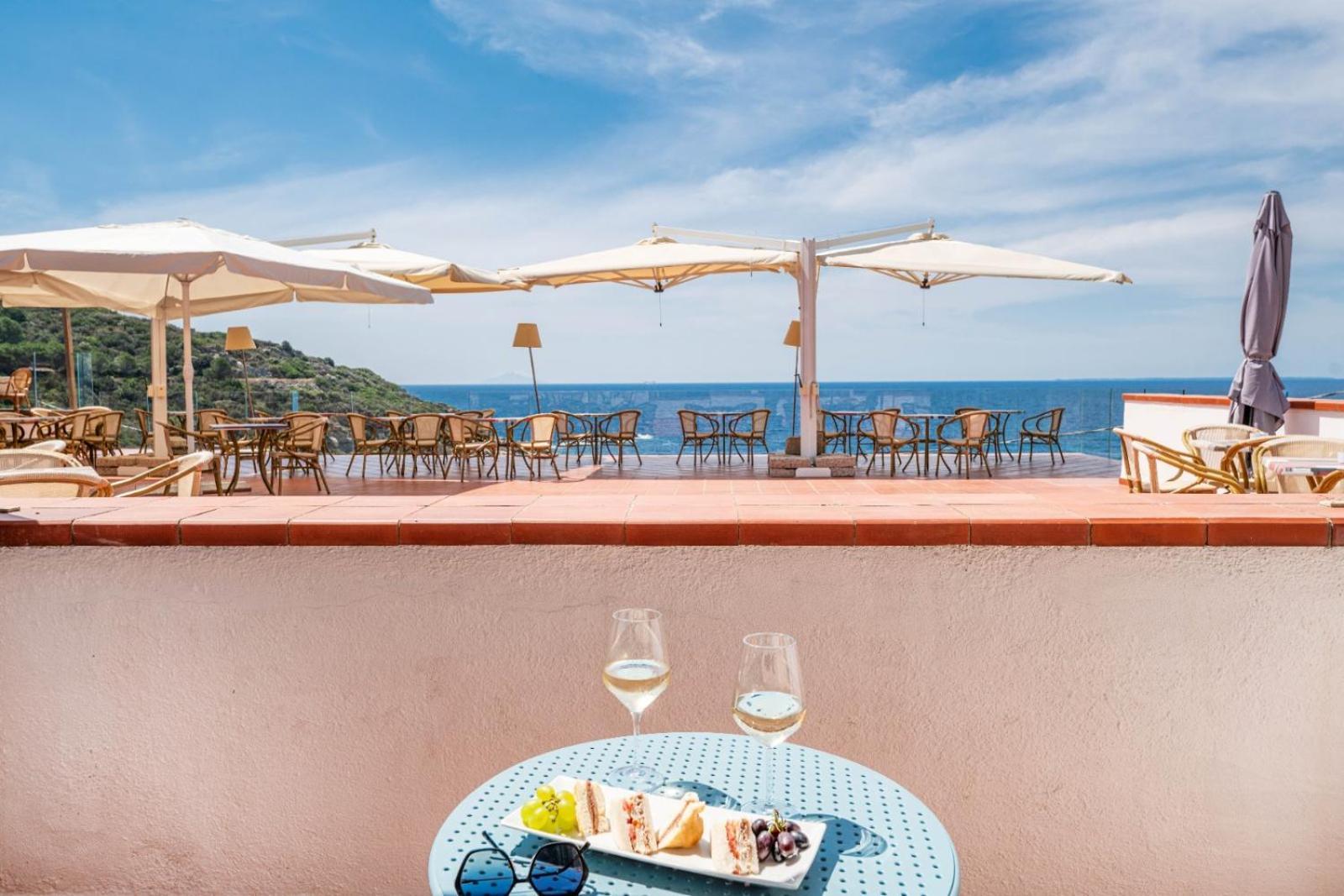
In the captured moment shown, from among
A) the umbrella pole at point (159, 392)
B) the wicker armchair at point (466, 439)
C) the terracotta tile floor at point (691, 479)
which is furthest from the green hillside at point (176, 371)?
the umbrella pole at point (159, 392)

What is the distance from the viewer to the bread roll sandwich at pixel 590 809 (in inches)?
44.6

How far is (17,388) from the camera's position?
14727 millimetres

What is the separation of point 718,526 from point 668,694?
1.41 feet

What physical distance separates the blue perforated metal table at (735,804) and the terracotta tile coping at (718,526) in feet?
1.80

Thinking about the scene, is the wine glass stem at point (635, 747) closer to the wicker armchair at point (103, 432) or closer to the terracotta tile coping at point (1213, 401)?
the terracotta tile coping at point (1213, 401)

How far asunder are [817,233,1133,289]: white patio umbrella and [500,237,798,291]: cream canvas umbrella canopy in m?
0.78

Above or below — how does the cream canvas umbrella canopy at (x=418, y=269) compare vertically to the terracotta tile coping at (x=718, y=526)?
above

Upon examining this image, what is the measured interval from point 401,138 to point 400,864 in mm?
21659

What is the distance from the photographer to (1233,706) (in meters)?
1.93

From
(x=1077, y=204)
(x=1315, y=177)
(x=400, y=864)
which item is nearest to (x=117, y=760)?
(x=400, y=864)

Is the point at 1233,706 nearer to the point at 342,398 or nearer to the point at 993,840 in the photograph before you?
the point at 993,840

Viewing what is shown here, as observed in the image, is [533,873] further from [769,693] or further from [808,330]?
[808,330]

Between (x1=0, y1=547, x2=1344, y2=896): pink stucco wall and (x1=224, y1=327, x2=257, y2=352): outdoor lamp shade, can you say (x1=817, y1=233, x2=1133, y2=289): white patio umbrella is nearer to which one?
(x1=0, y1=547, x2=1344, y2=896): pink stucco wall

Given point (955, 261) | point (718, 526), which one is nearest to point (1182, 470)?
point (718, 526)
